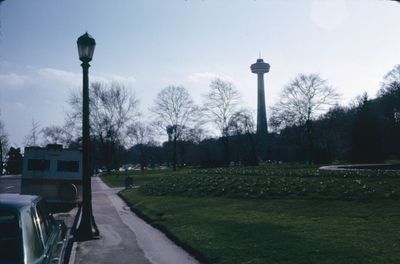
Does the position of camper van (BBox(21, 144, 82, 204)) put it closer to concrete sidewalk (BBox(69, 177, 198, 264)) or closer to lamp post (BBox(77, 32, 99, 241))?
concrete sidewalk (BBox(69, 177, 198, 264))

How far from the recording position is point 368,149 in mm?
51906

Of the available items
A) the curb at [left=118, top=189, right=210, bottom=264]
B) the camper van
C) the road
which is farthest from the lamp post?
the road

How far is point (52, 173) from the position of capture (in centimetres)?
1911

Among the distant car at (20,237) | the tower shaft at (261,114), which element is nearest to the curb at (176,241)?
the distant car at (20,237)

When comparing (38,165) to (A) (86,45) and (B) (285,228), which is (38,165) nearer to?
(A) (86,45)

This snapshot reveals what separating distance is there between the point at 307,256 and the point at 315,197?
10.0 m

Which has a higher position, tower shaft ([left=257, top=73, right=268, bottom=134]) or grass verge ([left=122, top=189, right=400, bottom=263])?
tower shaft ([left=257, top=73, right=268, bottom=134])

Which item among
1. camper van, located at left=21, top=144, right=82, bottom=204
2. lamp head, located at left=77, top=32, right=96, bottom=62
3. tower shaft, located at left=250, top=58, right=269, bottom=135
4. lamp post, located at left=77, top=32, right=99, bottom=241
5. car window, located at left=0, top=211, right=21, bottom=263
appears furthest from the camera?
tower shaft, located at left=250, top=58, right=269, bottom=135

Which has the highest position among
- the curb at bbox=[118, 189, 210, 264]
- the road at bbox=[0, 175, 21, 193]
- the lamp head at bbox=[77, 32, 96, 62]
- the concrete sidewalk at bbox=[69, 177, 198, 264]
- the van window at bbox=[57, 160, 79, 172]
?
the lamp head at bbox=[77, 32, 96, 62]

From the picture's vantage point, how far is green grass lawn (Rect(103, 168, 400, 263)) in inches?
333

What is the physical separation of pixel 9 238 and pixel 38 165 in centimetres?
1539

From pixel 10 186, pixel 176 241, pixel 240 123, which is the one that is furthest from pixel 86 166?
pixel 240 123

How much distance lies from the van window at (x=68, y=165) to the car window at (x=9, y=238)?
15.0 metres

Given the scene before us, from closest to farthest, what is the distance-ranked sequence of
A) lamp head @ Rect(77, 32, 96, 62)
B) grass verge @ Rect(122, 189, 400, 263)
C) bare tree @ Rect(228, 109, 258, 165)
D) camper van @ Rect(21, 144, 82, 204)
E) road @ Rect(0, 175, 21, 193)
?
1. grass verge @ Rect(122, 189, 400, 263)
2. lamp head @ Rect(77, 32, 96, 62)
3. camper van @ Rect(21, 144, 82, 204)
4. road @ Rect(0, 175, 21, 193)
5. bare tree @ Rect(228, 109, 258, 165)
